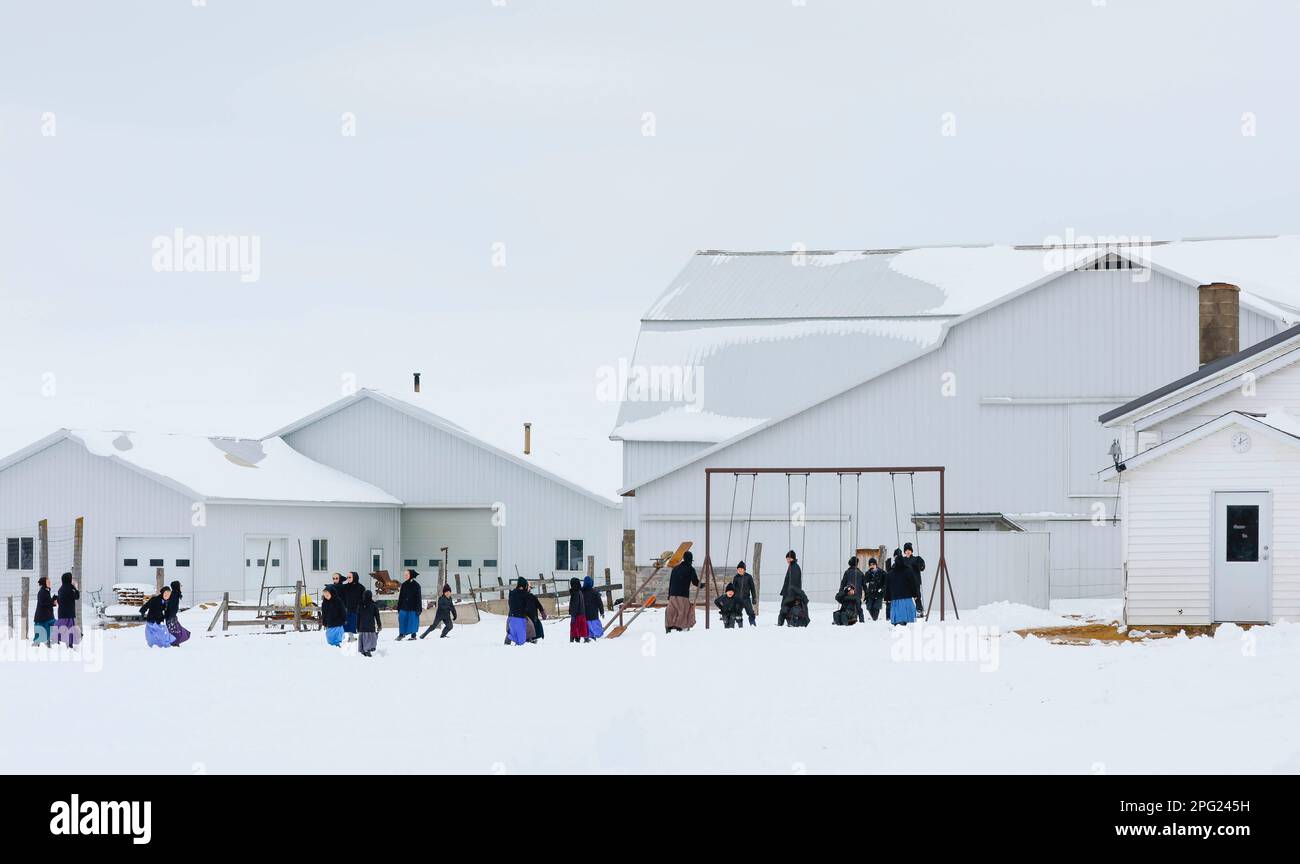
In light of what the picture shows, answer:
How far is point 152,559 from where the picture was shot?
43.6m

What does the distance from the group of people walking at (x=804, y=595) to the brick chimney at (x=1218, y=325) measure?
273 inches

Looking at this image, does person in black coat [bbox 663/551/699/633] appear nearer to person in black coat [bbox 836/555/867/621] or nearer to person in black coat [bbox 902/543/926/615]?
person in black coat [bbox 836/555/867/621]

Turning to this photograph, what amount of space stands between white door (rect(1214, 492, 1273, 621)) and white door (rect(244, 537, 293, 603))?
81.6 feet

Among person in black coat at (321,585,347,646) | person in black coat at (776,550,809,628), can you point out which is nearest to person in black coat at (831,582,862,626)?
person in black coat at (776,550,809,628)

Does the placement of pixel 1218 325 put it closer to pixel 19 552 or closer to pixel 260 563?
pixel 260 563

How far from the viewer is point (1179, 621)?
2680 cm

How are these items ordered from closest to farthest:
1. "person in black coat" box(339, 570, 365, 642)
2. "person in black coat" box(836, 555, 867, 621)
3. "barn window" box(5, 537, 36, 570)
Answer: "person in black coat" box(339, 570, 365, 642)
"person in black coat" box(836, 555, 867, 621)
"barn window" box(5, 537, 36, 570)

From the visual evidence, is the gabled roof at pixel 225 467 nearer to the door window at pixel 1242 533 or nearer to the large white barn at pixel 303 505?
the large white barn at pixel 303 505

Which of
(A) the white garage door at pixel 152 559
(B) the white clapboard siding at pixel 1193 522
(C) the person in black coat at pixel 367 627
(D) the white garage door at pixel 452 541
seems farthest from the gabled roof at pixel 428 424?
(B) the white clapboard siding at pixel 1193 522

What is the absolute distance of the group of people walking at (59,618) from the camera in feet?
100

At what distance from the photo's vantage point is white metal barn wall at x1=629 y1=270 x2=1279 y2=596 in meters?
39.6

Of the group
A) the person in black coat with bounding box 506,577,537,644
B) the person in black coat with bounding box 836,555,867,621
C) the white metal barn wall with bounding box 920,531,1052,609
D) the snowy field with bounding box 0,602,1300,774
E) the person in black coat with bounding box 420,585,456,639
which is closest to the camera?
the snowy field with bounding box 0,602,1300,774

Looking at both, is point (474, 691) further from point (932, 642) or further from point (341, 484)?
point (341, 484)

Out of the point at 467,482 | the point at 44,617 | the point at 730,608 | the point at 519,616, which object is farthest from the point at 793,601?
the point at 467,482
